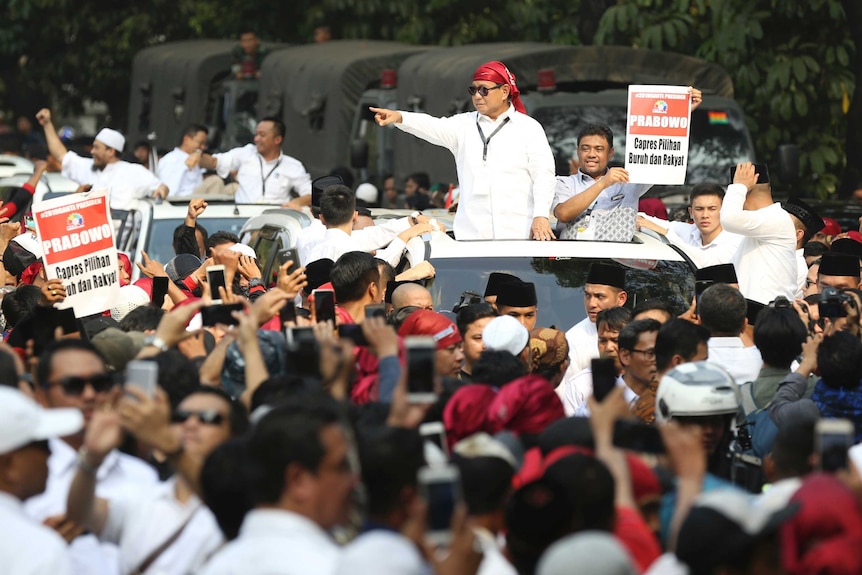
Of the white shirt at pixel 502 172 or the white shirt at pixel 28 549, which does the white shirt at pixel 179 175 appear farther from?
the white shirt at pixel 28 549

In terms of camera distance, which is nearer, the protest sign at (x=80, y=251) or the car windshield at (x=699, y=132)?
the protest sign at (x=80, y=251)

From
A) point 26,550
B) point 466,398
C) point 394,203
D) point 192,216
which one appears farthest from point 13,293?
point 394,203

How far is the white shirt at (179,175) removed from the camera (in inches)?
744

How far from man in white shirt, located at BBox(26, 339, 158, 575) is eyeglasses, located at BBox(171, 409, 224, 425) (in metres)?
0.26

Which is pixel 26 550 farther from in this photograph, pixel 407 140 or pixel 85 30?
pixel 85 30

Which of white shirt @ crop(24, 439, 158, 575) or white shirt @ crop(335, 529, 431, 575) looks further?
white shirt @ crop(24, 439, 158, 575)

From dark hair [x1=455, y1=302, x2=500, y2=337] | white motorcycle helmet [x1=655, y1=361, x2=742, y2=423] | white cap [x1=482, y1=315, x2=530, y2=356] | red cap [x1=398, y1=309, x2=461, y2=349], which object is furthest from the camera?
dark hair [x1=455, y1=302, x2=500, y2=337]

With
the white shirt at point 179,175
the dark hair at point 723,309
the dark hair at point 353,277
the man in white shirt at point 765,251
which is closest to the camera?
the dark hair at point 723,309

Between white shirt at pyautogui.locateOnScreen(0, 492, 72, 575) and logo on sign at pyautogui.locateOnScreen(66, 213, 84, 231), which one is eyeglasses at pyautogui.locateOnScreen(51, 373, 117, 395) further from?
logo on sign at pyautogui.locateOnScreen(66, 213, 84, 231)

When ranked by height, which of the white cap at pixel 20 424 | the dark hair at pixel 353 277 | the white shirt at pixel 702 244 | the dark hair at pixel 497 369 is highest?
the white cap at pixel 20 424

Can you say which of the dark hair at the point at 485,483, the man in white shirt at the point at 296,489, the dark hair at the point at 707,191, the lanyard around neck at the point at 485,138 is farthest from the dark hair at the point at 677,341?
the dark hair at the point at 707,191

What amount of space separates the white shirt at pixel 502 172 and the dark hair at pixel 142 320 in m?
2.76

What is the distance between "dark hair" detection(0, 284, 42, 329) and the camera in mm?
9234

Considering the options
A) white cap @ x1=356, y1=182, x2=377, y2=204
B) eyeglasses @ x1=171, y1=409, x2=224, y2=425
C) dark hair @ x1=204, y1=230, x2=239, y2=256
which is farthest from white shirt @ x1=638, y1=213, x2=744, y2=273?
white cap @ x1=356, y1=182, x2=377, y2=204
